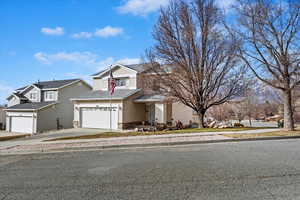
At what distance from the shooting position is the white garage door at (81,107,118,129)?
20266mm

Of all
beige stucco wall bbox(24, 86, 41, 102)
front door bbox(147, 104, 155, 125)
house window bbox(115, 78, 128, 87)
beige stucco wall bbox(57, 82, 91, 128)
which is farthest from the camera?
beige stucco wall bbox(24, 86, 41, 102)

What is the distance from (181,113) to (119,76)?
8.73m

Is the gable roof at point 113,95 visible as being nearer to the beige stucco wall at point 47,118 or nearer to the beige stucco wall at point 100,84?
the beige stucco wall at point 100,84

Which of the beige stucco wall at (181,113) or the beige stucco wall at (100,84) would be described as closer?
the beige stucco wall at (181,113)

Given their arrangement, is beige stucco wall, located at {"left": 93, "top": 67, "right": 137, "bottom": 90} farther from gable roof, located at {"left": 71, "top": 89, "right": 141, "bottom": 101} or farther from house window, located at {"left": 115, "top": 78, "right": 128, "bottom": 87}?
gable roof, located at {"left": 71, "top": 89, "right": 141, "bottom": 101}

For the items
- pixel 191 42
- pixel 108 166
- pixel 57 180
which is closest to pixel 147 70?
pixel 191 42

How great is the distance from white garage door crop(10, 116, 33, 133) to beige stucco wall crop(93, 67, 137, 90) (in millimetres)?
9427

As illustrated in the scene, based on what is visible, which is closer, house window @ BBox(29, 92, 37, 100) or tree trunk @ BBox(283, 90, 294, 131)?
tree trunk @ BBox(283, 90, 294, 131)

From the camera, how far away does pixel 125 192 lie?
404 cm

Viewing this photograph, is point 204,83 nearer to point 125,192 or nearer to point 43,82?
point 125,192

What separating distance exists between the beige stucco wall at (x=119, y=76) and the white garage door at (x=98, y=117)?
12.8ft

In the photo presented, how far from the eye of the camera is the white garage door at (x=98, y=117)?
2027 centimetres

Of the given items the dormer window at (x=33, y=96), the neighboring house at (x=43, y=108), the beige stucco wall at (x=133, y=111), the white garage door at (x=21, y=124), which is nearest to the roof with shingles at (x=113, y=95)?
the beige stucco wall at (x=133, y=111)

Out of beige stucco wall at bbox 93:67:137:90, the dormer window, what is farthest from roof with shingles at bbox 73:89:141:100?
the dormer window
